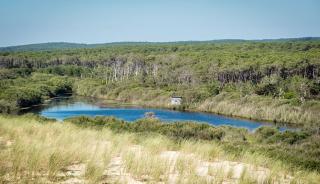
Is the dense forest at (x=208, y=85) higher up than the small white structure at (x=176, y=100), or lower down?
higher up

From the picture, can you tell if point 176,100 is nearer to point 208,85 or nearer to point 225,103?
point 225,103

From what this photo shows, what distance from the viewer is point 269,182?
631 centimetres

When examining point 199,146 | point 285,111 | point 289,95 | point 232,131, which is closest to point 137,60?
point 289,95

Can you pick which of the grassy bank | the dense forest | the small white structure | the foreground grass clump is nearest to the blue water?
the grassy bank

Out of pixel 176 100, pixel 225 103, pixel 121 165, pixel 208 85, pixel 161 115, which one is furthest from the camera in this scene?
pixel 208 85

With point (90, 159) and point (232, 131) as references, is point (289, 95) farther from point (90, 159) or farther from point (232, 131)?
point (90, 159)

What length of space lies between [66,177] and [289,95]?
186 feet

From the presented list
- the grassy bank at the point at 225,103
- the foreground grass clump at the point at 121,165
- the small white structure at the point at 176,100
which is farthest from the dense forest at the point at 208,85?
the foreground grass clump at the point at 121,165

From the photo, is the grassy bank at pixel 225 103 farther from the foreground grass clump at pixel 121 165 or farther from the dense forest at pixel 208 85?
the foreground grass clump at pixel 121 165

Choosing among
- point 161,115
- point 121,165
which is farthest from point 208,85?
point 121,165

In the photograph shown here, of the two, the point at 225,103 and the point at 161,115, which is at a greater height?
the point at 225,103

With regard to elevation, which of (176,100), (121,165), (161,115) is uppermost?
(121,165)

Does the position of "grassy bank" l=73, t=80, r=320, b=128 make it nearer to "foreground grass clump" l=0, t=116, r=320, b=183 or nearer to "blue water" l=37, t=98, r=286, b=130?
"blue water" l=37, t=98, r=286, b=130

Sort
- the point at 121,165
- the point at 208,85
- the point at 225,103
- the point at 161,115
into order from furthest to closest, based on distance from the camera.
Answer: the point at 208,85
the point at 225,103
the point at 161,115
the point at 121,165
